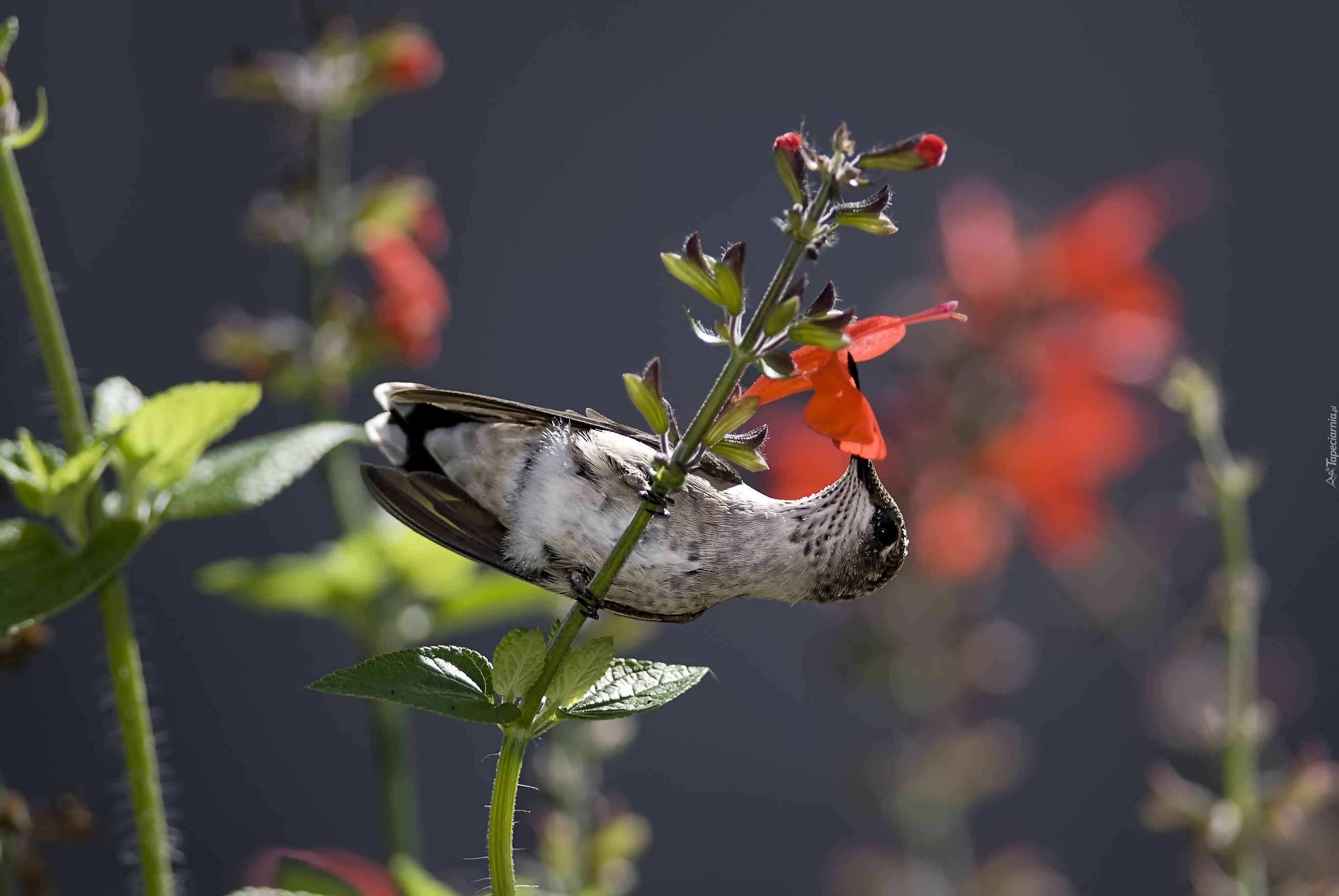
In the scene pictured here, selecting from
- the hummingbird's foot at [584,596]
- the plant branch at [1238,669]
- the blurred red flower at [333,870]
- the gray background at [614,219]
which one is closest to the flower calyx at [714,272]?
the hummingbird's foot at [584,596]

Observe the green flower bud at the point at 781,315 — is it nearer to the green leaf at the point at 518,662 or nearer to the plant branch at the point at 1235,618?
the green leaf at the point at 518,662

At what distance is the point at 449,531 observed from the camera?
2.01ft

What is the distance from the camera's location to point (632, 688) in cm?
50

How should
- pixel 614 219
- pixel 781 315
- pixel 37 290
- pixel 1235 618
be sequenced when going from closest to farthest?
pixel 781 315
pixel 37 290
pixel 1235 618
pixel 614 219

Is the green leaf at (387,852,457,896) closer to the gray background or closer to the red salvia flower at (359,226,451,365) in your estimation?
the red salvia flower at (359,226,451,365)

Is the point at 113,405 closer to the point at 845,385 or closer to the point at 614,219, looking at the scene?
the point at 845,385

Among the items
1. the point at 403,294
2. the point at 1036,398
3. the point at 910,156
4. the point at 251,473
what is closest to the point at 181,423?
the point at 251,473

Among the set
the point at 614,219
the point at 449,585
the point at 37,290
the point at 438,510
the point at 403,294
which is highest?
the point at 37,290

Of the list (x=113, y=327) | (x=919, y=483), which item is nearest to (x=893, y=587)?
(x=919, y=483)

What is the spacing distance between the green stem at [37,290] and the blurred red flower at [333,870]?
0.25 meters

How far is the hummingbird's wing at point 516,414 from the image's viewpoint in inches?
22.2

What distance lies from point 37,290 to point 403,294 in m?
0.59

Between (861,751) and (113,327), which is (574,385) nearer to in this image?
(113,327)

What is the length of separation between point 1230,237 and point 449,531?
2.33 metres
